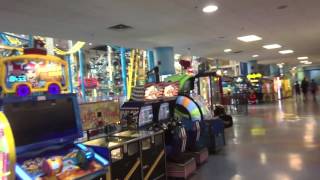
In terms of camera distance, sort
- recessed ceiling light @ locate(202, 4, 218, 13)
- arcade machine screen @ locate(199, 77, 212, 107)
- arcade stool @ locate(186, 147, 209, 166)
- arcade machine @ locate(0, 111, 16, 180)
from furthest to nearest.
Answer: arcade machine screen @ locate(199, 77, 212, 107)
recessed ceiling light @ locate(202, 4, 218, 13)
arcade stool @ locate(186, 147, 209, 166)
arcade machine @ locate(0, 111, 16, 180)

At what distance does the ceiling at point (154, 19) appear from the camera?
18.4 ft

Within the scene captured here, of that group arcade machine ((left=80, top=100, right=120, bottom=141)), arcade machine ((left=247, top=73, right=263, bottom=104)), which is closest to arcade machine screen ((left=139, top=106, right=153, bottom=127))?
arcade machine ((left=80, top=100, right=120, bottom=141))

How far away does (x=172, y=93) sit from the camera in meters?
6.53

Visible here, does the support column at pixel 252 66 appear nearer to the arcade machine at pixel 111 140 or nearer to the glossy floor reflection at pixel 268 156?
the glossy floor reflection at pixel 268 156

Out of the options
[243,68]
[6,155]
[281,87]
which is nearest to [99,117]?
[6,155]

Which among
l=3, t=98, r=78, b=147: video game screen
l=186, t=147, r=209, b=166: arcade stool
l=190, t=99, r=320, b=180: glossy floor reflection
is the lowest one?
l=190, t=99, r=320, b=180: glossy floor reflection

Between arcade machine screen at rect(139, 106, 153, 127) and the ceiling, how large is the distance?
5.97ft

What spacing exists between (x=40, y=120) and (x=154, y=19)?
168 inches

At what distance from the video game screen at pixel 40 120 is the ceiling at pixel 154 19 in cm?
254

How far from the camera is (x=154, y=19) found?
22.4 feet

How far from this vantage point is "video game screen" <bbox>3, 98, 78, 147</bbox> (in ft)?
9.30

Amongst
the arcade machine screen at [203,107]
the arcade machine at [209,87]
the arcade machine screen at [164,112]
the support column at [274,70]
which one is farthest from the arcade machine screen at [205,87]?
the support column at [274,70]

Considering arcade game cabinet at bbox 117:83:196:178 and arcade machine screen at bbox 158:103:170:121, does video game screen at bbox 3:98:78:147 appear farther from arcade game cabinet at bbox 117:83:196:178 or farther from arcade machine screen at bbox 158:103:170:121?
arcade machine screen at bbox 158:103:170:121

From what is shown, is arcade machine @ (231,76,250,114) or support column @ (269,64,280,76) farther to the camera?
support column @ (269,64,280,76)
